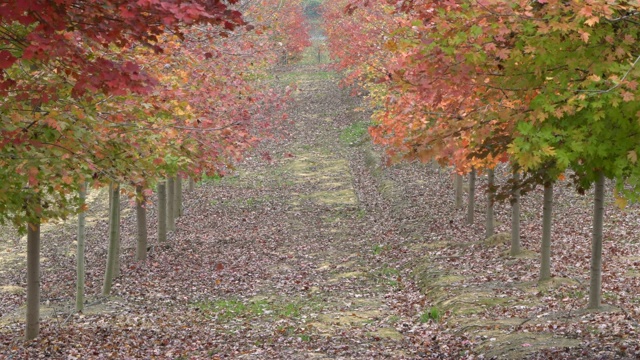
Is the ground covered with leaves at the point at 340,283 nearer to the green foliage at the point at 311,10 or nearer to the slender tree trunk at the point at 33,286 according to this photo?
the slender tree trunk at the point at 33,286

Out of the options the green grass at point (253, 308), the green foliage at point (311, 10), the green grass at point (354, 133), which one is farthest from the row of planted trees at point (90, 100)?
the green foliage at point (311, 10)

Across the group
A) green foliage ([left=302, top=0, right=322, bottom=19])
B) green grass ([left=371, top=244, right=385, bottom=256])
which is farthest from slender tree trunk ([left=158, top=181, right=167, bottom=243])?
green foliage ([left=302, top=0, right=322, bottom=19])

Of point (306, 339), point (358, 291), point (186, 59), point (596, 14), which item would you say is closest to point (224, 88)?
point (186, 59)

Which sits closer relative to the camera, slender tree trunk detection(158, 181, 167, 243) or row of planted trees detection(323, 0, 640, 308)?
row of planted trees detection(323, 0, 640, 308)

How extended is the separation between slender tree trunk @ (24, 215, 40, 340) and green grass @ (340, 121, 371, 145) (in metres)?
30.5

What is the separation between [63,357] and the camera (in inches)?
452

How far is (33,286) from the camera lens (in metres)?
13.2

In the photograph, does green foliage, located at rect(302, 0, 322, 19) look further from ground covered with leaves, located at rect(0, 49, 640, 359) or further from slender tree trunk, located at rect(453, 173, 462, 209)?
slender tree trunk, located at rect(453, 173, 462, 209)

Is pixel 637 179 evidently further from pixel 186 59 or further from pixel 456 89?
pixel 186 59

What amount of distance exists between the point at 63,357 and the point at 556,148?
8668mm

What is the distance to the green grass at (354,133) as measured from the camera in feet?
141

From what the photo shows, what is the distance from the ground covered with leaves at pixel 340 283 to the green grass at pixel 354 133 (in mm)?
9920

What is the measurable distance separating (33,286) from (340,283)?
7583 millimetres

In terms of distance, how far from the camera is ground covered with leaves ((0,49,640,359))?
11.8 metres
